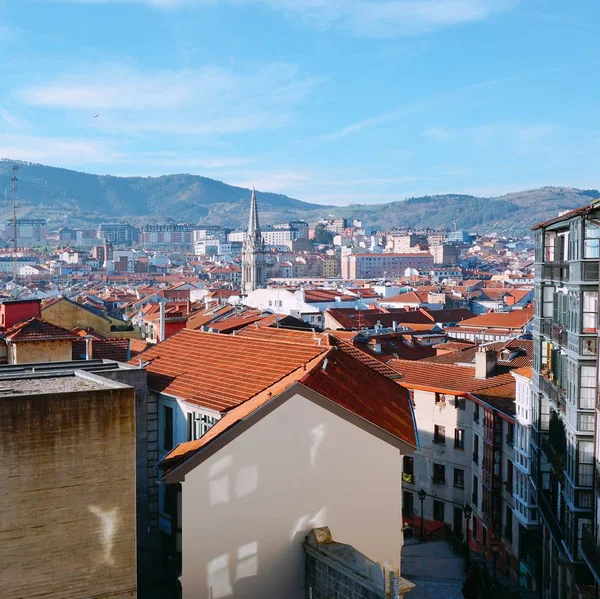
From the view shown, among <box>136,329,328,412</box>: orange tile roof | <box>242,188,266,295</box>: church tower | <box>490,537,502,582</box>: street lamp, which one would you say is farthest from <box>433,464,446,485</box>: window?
<box>242,188,266,295</box>: church tower

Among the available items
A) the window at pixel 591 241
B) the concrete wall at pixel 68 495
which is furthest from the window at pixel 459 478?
the concrete wall at pixel 68 495

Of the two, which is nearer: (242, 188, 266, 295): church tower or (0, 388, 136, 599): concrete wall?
(0, 388, 136, 599): concrete wall

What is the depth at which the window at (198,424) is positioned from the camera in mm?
14039

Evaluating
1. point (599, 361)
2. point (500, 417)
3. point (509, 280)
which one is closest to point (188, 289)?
point (509, 280)

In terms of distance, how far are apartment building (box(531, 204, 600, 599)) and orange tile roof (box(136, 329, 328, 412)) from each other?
5.88 m

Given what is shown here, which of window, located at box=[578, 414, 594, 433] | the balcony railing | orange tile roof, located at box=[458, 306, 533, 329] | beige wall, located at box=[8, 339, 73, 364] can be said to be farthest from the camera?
orange tile roof, located at box=[458, 306, 533, 329]

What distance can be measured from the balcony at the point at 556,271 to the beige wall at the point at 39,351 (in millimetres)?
10860

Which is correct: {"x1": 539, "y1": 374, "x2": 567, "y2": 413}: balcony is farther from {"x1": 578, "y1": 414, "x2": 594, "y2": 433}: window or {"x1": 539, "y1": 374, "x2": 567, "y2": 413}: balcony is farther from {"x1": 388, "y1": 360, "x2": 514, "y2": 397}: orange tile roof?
{"x1": 388, "y1": 360, "x2": 514, "y2": 397}: orange tile roof

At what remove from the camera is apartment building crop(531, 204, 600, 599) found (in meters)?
17.1

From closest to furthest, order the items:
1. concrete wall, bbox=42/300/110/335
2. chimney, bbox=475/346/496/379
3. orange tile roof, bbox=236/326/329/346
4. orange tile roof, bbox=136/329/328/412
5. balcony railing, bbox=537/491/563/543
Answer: orange tile roof, bbox=136/329/328/412 → orange tile roof, bbox=236/326/329/346 → balcony railing, bbox=537/491/563/543 → chimney, bbox=475/346/496/379 → concrete wall, bbox=42/300/110/335

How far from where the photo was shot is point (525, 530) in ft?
77.2

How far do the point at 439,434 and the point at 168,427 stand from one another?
56.4ft

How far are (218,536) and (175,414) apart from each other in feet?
10.8

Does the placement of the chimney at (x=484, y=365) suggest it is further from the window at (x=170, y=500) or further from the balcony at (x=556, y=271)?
the window at (x=170, y=500)
